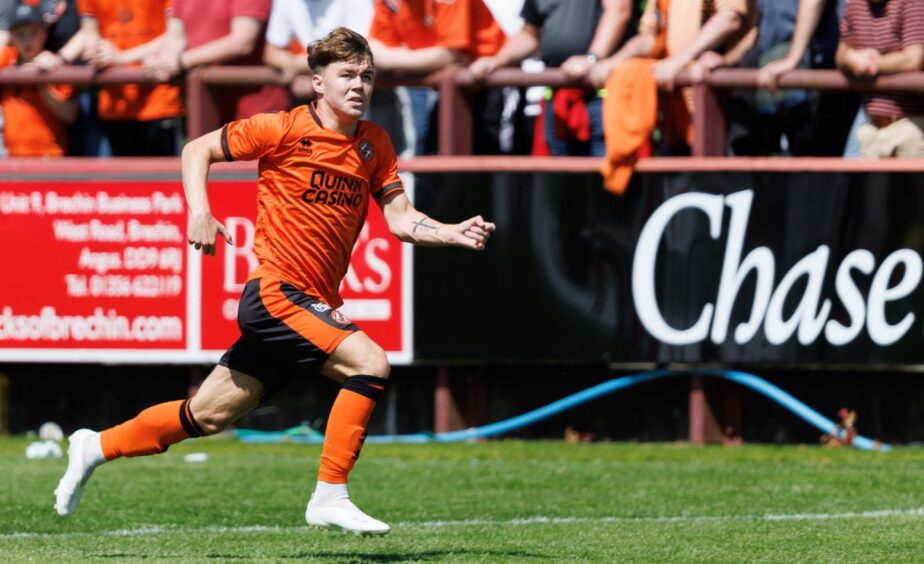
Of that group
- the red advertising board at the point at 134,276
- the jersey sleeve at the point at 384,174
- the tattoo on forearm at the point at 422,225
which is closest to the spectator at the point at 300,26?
the red advertising board at the point at 134,276

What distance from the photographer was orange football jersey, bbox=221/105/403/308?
7.71 m

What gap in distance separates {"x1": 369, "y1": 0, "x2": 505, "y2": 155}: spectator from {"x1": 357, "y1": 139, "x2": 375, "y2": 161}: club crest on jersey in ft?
16.8

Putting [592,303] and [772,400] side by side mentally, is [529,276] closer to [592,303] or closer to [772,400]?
[592,303]

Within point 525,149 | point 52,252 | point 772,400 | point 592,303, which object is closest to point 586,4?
point 525,149

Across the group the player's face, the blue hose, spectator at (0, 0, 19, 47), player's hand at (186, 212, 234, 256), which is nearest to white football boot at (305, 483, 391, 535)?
player's hand at (186, 212, 234, 256)

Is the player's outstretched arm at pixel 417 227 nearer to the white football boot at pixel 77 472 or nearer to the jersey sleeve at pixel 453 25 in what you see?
the white football boot at pixel 77 472

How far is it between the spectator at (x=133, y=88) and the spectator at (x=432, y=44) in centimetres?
170

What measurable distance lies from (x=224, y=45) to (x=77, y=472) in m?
5.92

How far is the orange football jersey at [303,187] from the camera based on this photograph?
25.3 feet

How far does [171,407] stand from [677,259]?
5.26 metres

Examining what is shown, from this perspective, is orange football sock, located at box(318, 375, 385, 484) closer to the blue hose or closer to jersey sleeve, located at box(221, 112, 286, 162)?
jersey sleeve, located at box(221, 112, 286, 162)

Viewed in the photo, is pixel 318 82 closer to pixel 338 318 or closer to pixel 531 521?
pixel 338 318

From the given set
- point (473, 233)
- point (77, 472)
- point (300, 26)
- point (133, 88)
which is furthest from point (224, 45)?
point (473, 233)

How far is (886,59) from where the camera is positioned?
11969 millimetres
